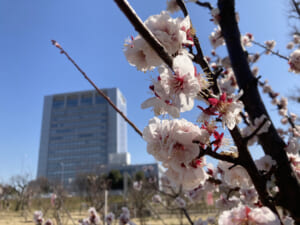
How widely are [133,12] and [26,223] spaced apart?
3740 mm

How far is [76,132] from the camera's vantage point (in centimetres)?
6003

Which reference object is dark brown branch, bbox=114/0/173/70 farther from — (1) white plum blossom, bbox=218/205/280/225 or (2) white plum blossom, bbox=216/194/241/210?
(2) white plum blossom, bbox=216/194/241/210

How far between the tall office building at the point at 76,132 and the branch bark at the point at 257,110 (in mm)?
54900

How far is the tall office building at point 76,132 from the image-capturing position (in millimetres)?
56062

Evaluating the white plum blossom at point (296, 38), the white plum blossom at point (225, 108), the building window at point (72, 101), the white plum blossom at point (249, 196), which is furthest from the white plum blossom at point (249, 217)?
the building window at point (72, 101)

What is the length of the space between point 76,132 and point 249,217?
6378cm

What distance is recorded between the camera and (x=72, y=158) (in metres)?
57.3

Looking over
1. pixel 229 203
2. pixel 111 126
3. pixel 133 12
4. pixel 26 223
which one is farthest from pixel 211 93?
pixel 111 126

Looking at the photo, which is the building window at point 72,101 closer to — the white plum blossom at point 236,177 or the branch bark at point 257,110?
the branch bark at point 257,110

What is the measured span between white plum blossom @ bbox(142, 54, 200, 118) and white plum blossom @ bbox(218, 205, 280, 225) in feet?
1.02

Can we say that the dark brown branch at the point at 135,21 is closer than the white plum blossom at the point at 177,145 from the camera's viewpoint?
Yes

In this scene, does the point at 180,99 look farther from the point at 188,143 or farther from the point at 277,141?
the point at 277,141

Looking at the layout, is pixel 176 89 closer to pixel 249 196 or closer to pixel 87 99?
pixel 249 196

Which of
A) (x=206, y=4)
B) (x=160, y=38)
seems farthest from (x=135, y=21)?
(x=206, y=4)
